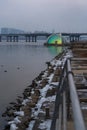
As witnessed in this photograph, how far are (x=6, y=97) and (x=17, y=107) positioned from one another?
402 cm

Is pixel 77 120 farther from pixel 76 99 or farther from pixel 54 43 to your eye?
pixel 54 43

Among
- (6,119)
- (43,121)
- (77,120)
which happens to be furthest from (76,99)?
(6,119)

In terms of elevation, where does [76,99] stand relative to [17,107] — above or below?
above

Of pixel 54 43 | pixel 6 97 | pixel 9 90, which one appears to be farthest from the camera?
pixel 54 43

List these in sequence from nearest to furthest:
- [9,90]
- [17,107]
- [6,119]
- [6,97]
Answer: [6,119] → [17,107] → [6,97] → [9,90]

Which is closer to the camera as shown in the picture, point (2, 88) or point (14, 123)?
point (14, 123)

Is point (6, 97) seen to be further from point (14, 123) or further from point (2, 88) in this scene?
point (14, 123)

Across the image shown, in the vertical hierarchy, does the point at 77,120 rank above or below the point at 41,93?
above

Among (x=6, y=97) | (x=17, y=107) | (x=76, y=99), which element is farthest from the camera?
(x=6, y=97)

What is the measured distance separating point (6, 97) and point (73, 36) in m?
162

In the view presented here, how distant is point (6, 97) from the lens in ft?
58.7

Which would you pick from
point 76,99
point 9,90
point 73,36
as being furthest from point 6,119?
point 73,36

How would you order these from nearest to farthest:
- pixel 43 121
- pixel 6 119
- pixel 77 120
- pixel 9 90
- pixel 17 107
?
1. pixel 77 120
2. pixel 43 121
3. pixel 6 119
4. pixel 17 107
5. pixel 9 90

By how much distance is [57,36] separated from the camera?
511 feet
